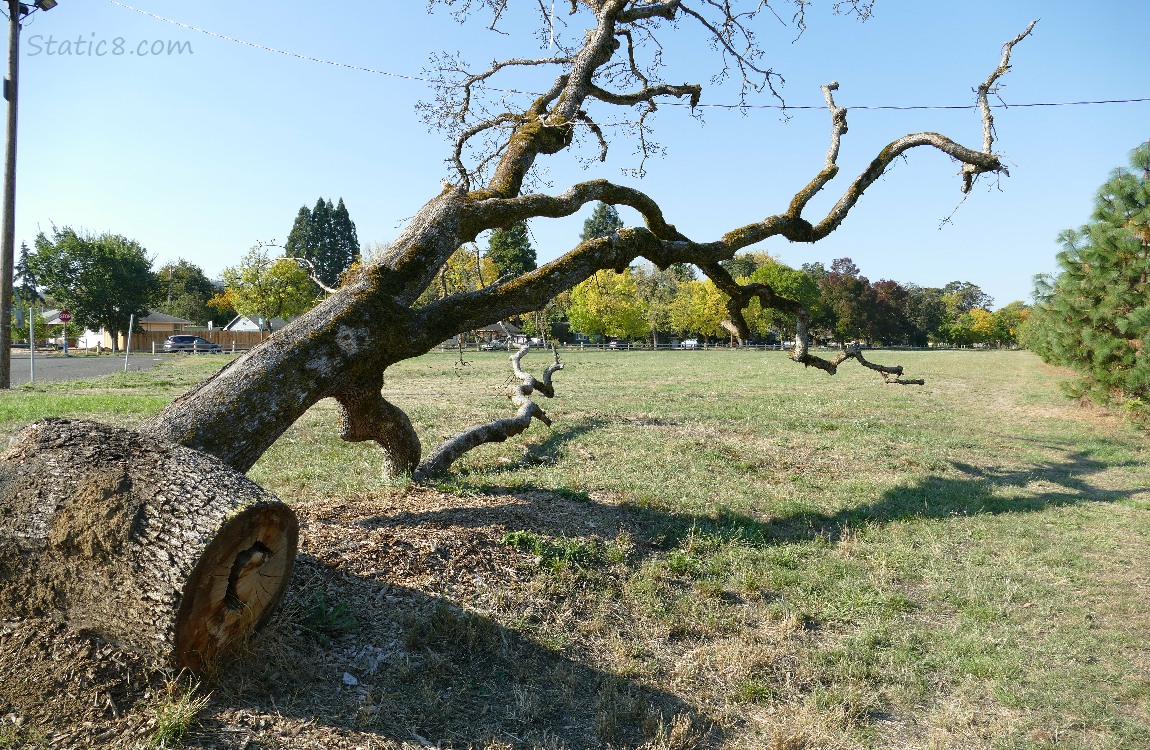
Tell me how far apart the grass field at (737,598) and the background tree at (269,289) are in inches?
1283

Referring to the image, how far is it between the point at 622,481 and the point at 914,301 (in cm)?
10789

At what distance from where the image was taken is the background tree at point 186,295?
3359 inches

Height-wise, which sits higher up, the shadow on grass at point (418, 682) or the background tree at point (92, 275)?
the background tree at point (92, 275)

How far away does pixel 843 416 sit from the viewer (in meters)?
16.1

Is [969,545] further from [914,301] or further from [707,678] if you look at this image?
[914,301]

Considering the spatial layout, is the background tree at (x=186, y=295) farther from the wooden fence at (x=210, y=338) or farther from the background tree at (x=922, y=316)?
the background tree at (x=922, y=316)

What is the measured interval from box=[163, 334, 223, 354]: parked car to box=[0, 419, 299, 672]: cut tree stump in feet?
191

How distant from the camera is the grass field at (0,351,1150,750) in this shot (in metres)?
3.89

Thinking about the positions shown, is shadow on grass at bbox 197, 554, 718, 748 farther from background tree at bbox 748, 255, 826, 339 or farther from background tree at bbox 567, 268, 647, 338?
background tree at bbox 748, 255, 826, 339

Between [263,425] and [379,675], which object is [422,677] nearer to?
[379,675]

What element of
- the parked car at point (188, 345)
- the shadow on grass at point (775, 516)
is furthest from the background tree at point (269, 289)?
the shadow on grass at point (775, 516)

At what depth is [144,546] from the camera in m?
3.26

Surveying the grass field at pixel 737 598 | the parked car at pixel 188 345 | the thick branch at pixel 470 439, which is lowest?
the grass field at pixel 737 598

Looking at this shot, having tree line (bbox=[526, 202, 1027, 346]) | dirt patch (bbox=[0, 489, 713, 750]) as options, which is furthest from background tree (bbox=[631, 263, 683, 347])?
dirt patch (bbox=[0, 489, 713, 750])
